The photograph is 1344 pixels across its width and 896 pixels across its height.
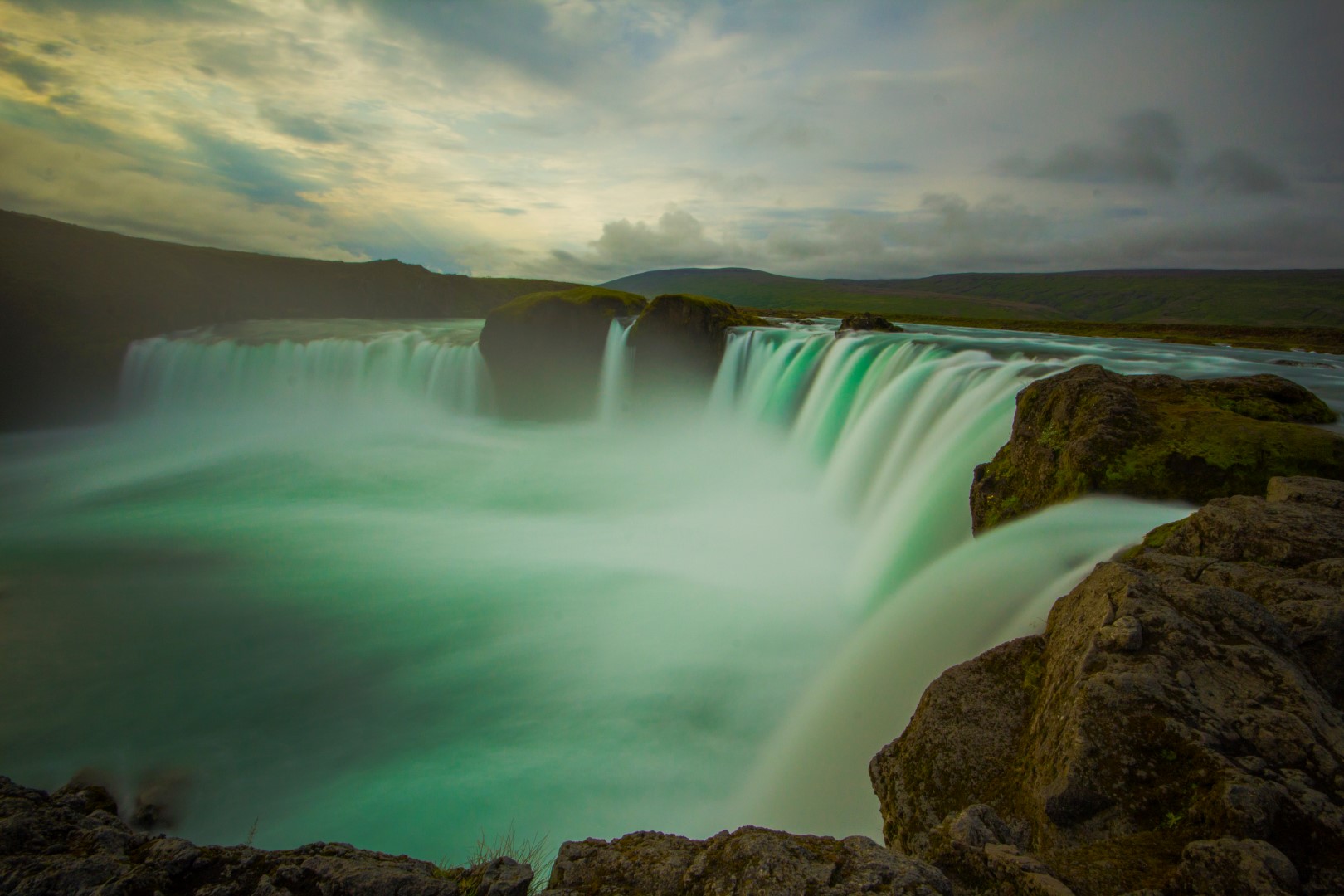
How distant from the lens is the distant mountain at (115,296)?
1313 inches

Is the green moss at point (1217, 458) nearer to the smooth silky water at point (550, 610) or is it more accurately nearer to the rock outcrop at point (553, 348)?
the smooth silky water at point (550, 610)

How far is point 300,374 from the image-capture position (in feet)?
113

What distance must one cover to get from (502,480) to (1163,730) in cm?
2155

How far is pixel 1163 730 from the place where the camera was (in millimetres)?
2990

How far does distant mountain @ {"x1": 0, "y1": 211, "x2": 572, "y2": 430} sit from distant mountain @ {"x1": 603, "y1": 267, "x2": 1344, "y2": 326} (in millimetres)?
92849

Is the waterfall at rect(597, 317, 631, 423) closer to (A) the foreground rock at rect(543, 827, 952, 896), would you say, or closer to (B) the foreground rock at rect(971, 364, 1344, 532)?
(B) the foreground rock at rect(971, 364, 1344, 532)

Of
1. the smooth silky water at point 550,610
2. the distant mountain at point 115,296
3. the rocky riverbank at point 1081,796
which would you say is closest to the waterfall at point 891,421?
the smooth silky water at point 550,610

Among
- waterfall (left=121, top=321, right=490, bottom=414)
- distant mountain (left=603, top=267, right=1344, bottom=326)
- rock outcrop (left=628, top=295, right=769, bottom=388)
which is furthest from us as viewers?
distant mountain (left=603, top=267, right=1344, bottom=326)

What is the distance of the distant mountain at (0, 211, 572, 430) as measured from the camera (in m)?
33.3

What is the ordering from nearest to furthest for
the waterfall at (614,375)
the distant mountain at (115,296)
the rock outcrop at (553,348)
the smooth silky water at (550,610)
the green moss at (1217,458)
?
the green moss at (1217,458), the smooth silky water at (550,610), the waterfall at (614,375), the rock outcrop at (553,348), the distant mountain at (115,296)

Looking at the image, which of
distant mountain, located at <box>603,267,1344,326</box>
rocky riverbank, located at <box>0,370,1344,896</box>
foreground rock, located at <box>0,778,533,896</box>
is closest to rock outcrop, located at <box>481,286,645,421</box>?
rocky riverbank, located at <box>0,370,1344,896</box>

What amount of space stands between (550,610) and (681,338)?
1787 centimetres

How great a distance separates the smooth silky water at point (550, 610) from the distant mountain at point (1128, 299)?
10715 cm

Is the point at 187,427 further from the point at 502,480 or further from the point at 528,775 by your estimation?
the point at 528,775
